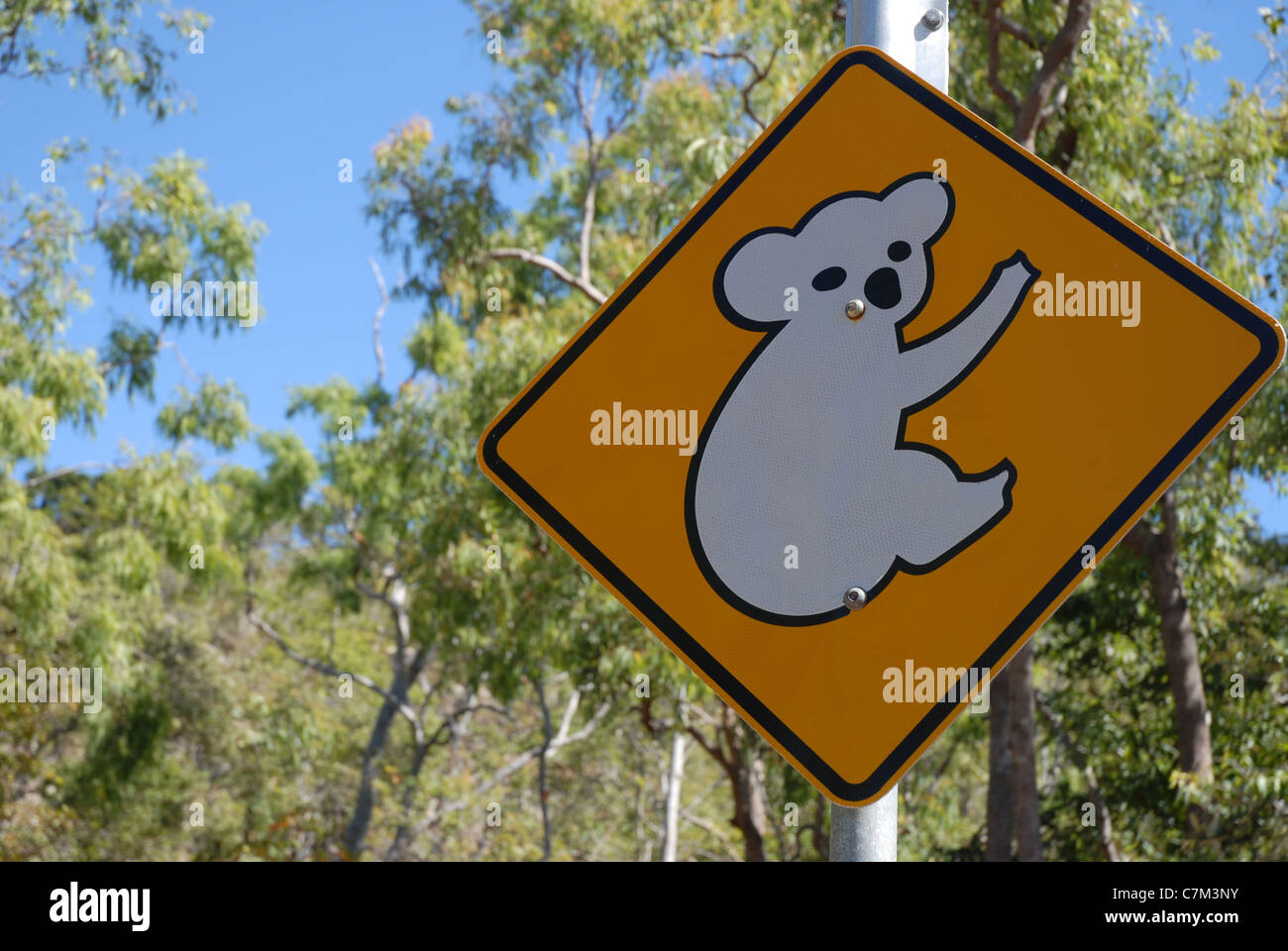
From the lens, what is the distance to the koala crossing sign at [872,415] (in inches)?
63.8

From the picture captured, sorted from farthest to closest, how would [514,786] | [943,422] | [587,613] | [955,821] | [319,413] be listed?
1. [514,786]
2. [319,413]
3. [955,821]
4. [587,613]
5. [943,422]

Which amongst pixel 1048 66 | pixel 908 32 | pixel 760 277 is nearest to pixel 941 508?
pixel 760 277

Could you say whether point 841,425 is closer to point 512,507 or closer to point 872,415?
point 872,415

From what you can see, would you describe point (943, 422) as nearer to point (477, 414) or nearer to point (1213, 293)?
point (1213, 293)

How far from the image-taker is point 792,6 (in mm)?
10500

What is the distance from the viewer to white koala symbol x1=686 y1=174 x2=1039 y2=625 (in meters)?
1.64

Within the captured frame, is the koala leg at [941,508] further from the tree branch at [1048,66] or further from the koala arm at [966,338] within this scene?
the tree branch at [1048,66]

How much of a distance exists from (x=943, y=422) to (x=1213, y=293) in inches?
16.5

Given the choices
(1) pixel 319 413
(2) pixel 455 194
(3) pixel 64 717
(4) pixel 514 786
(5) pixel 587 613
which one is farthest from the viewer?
(4) pixel 514 786

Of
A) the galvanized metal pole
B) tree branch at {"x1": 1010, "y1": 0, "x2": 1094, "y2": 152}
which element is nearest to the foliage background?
tree branch at {"x1": 1010, "y1": 0, "x2": 1094, "y2": 152}

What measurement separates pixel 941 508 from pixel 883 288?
34 cm

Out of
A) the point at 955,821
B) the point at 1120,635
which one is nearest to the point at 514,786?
the point at 955,821

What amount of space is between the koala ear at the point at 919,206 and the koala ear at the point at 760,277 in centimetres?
15

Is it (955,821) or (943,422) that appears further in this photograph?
(955,821)
